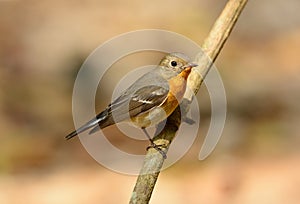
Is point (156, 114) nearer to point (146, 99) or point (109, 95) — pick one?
point (146, 99)

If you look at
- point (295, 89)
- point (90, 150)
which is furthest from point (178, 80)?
point (295, 89)

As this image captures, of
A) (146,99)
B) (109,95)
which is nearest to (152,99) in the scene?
(146,99)

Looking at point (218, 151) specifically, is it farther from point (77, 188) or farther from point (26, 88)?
point (26, 88)

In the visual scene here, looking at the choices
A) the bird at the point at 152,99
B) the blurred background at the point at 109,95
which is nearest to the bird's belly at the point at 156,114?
the bird at the point at 152,99

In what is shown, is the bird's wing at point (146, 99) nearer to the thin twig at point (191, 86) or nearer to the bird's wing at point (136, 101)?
the bird's wing at point (136, 101)

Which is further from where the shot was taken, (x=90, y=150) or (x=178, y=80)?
(x=90, y=150)
